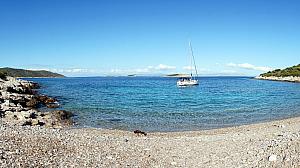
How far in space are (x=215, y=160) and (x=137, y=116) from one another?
20.1m

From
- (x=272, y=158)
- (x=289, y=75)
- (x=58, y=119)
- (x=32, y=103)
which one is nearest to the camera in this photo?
(x=272, y=158)

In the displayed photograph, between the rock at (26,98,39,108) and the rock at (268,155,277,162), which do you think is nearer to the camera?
the rock at (268,155,277,162)

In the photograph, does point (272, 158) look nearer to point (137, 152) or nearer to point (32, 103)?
point (137, 152)

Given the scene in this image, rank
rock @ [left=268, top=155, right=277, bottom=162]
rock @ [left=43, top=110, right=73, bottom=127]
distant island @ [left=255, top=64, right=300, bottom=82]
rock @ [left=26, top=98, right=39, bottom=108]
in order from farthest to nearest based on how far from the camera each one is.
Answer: distant island @ [left=255, top=64, right=300, bottom=82] < rock @ [left=26, top=98, right=39, bottom=108] < rock @ [left=43, top=110, right=73, bottom=127] < rock @ [left=268, top=155, right=277, bottom=162]

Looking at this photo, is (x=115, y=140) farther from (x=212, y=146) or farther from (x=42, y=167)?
(x=42, y=167)

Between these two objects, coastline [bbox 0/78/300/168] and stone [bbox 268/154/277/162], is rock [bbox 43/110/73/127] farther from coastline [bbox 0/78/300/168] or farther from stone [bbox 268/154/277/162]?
stone [bbox 268/154/277/162]

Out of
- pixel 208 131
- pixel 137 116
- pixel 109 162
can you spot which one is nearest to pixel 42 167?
pixel 109 162

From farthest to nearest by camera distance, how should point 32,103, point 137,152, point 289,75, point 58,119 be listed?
point 289,75, point 32,103, point 58,119, point 137,152

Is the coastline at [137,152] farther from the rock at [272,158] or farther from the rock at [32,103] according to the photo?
the rock at [32,103]

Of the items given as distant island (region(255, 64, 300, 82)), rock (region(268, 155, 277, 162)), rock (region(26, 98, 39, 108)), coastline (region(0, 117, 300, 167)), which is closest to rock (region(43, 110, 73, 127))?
coastline (region(0, 117, 300, 167))

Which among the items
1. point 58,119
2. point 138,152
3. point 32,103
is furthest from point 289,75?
point 138,152

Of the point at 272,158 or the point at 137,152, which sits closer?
the point at 272,158

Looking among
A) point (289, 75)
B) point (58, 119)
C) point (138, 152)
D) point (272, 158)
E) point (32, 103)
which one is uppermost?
point (289, 75)

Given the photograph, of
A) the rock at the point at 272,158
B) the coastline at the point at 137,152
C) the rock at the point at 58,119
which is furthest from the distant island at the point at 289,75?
the rock at the point at 272,158
